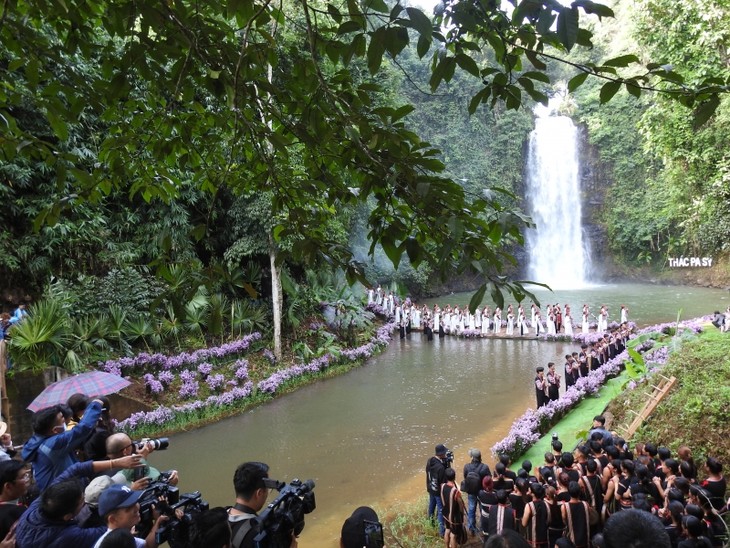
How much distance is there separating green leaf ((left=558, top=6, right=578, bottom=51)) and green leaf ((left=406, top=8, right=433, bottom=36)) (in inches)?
16.9

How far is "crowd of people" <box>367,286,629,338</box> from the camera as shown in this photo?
15187mm

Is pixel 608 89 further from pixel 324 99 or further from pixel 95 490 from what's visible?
pixel 95 490

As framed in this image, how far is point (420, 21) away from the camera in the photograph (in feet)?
5.22

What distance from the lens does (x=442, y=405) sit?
9.59m

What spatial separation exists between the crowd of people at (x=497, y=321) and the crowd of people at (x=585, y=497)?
9565mm

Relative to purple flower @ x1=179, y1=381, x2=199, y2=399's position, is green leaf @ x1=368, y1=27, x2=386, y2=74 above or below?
above

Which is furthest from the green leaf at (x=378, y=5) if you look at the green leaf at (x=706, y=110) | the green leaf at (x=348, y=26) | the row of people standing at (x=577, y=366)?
the row of people standing at (x=577, y=366)

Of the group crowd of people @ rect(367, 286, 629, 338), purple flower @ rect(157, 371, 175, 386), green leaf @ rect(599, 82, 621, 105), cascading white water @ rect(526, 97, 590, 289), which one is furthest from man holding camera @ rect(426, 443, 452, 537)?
cascading white water @ rect(526, 97, 590, 289)

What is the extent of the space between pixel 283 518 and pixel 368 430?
258 inches

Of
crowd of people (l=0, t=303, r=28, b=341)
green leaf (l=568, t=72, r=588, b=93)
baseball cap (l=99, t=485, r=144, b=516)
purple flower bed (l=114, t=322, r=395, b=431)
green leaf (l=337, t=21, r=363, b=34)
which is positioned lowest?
purple flower bed (l=114, t=322, r=395, b=431)

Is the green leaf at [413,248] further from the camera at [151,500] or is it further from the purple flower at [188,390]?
the purple flower at [188,390]

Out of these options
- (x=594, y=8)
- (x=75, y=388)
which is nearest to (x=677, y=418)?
(x=594, y=8)

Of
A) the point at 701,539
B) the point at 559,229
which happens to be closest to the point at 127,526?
the point at 701,539

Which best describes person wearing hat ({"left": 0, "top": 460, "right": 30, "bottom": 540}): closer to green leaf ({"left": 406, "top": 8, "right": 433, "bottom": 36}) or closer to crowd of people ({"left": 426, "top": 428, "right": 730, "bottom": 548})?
crowd of people ({"left": 426, "top": 428, "right": 730, "bottom": 548})
